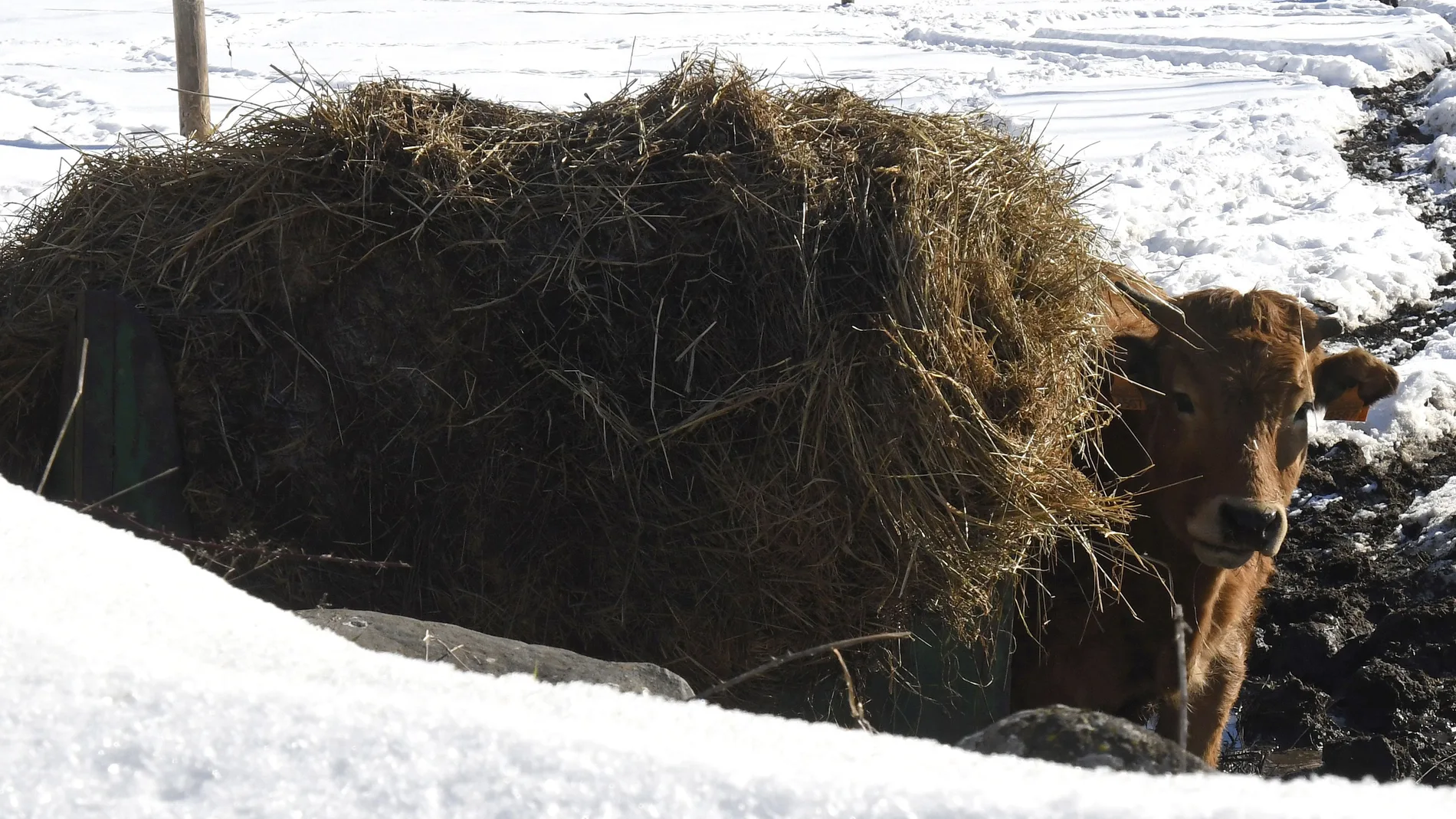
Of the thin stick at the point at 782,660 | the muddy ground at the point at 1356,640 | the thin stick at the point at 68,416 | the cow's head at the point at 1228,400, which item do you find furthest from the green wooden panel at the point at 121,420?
the muddy ground at the point at 1356,640

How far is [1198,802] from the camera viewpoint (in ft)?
3.75

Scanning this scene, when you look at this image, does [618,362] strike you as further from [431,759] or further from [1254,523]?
[431,759]

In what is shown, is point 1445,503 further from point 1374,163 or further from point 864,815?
point 1374,163

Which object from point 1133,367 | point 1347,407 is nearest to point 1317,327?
point 1347,407

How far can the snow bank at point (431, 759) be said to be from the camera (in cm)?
110

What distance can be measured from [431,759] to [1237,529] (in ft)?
9.76

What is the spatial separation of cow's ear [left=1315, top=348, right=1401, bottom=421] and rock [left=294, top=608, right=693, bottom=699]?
292cm

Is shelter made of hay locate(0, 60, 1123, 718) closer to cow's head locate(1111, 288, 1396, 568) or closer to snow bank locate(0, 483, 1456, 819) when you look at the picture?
cow's head locate(1111, 288, 1396, 568)

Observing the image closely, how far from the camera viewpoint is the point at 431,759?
1.16m

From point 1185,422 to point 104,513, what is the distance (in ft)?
10.8

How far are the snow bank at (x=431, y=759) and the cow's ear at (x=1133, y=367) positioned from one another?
8.96 ft

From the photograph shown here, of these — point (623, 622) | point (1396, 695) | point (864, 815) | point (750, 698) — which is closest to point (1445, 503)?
point (1396, 695)

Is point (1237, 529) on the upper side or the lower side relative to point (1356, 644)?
Result: upper

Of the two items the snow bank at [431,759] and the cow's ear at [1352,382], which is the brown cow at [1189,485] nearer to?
the cow's ear at [1352,382]
